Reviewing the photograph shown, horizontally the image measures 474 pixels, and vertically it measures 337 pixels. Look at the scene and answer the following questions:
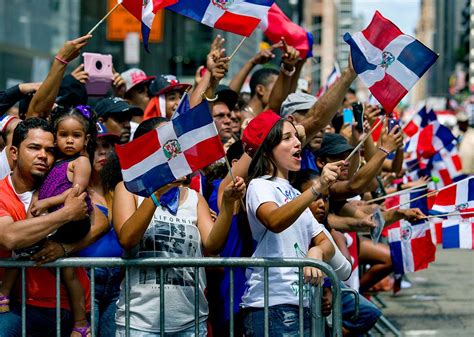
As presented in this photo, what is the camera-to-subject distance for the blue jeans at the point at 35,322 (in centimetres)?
→ 570

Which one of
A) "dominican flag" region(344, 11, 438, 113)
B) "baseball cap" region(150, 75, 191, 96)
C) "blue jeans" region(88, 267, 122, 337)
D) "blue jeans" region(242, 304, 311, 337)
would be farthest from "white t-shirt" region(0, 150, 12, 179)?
"baseball cap" region(150, 75, 191, 96)

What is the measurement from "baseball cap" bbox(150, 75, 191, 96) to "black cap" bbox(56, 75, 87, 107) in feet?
3.17

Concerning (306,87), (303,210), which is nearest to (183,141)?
(303,210)

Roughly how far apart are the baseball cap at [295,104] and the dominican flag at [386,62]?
1.50m

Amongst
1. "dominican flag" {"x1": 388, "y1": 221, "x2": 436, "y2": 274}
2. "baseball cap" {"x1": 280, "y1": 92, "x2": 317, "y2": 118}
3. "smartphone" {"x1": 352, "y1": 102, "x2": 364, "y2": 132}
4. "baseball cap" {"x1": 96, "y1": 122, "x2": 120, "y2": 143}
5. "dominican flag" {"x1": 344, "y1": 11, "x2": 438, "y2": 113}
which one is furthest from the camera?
"dominican flag" {"x1": 388, "y1": 221, "x2": 436, "y2": 274}

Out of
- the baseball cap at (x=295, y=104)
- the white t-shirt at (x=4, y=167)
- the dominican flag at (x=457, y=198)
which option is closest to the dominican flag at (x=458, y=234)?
the dominican flag at (x=457, y=198)

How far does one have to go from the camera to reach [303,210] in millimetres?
5613

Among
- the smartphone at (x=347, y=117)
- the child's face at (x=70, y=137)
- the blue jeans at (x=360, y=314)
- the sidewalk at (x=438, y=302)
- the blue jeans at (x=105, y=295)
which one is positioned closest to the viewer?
the blue jeans at (x=105, y=295)

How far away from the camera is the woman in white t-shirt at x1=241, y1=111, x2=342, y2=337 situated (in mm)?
5676

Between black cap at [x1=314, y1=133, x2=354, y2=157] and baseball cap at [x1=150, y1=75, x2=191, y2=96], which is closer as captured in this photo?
black cap at [x1=314, y1=133, x2=354, y2=157]

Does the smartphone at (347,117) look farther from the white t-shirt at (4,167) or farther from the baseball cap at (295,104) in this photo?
the white t-shirt at (4,167)

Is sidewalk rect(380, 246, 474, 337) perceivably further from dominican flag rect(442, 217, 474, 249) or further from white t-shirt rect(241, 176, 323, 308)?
white t-shirt rect(241, 176, 323, 308)

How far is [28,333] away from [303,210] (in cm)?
167

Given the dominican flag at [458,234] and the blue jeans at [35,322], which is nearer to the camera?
the blue jeans at [35,322]
